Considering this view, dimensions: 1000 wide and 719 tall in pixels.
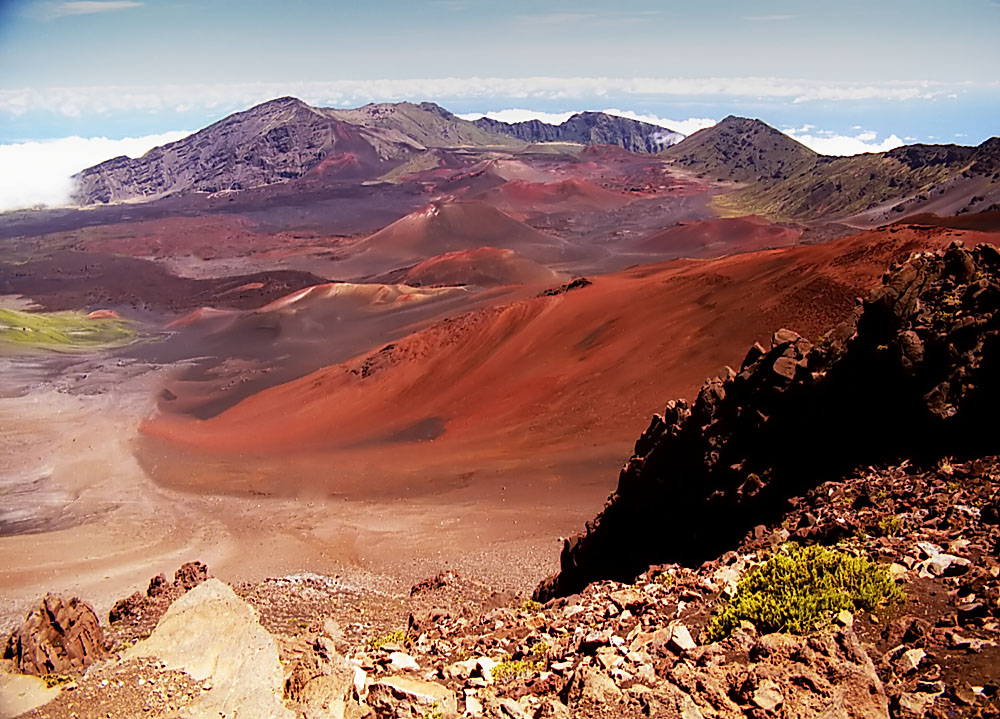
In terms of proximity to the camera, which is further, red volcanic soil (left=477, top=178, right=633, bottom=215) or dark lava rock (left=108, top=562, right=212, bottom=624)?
red volcanic soil (left=477, top=178, right=633, bottom=215)

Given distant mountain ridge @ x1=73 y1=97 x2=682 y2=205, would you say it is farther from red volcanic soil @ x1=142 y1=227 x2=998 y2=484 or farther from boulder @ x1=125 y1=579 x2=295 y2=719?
boulder @ x1=125 y1=579 x2=295 y2=719

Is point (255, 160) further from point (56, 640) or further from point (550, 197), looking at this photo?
point (56, 640)

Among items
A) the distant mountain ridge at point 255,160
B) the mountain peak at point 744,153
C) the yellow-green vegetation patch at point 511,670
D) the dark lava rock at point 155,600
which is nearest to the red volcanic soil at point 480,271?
the dark lava rock at point 155,600

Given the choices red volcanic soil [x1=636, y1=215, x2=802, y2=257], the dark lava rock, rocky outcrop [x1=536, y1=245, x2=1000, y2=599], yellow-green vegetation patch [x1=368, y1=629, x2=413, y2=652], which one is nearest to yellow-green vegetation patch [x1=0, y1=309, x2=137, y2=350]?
the dark lava rock

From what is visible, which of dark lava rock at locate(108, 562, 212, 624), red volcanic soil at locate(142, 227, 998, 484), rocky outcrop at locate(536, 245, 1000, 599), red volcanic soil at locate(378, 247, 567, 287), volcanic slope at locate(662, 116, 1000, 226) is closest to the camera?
rocky outcrop at locate(536, 245, 1000, 599)

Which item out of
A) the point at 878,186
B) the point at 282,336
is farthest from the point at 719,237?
the point at 282,336

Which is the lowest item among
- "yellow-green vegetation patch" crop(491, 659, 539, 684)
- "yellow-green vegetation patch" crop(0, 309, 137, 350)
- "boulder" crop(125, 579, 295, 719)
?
"yellow-green vegetation patch" crop(0, 309, 137, 350)

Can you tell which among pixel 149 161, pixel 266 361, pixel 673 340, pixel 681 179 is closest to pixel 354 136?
pixel 149 161
